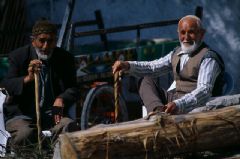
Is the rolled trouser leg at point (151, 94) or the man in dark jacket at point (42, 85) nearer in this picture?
the rolled trouser leg at point (151, 94)

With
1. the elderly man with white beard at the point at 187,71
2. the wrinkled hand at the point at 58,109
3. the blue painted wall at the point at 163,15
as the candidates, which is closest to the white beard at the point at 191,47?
the elderly man with white beard at the point at 187,71

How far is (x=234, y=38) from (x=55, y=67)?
5314 millimetres

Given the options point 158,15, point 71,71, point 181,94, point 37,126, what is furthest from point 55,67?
point 158,15

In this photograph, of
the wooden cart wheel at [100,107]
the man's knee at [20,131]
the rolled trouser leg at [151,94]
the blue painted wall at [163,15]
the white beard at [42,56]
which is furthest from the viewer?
the blue painted wall at [163,15]

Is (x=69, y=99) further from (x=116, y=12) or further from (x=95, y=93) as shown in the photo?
(x=116, y=12)

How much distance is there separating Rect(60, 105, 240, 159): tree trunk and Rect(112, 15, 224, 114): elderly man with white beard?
26.7 inches

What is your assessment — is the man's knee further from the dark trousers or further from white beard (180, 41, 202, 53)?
white beard (180, 41, 202, 53)

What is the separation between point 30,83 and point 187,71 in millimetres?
1448

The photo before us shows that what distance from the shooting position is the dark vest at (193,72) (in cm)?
693

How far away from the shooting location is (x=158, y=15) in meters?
12.6

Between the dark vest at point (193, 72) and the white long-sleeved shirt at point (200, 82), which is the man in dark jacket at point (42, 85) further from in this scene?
the dark vest at point (193, 72)

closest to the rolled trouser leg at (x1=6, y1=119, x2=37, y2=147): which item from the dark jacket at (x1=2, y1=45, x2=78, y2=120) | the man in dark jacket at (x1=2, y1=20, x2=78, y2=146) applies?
the man in dark jacket at (x1=2, y1=20, x2=78, y2=146)

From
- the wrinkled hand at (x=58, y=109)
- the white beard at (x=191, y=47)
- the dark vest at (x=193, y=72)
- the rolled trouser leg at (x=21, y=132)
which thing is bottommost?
the rolled trouser leg at (x=21, y=132)

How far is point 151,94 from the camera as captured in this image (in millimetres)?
7016
